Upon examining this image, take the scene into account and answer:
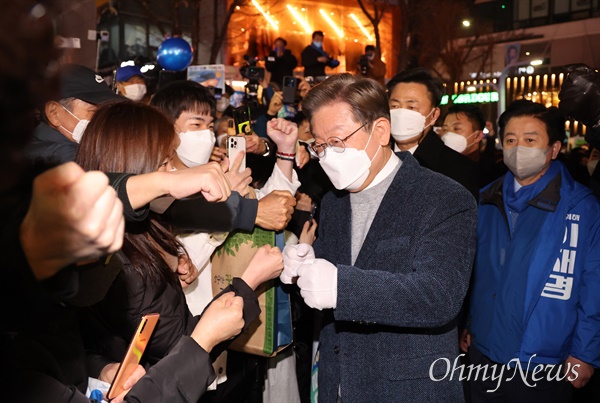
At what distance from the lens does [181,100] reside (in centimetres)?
317

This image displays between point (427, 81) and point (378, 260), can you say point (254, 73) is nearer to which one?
point (427, 81)

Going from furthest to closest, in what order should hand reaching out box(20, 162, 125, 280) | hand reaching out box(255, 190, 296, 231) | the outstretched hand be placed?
1. the outstretched hand
2. hand reaching out box(255, 190, 296, 231)
3. hand reaching out box(20, 162, 125, 280)

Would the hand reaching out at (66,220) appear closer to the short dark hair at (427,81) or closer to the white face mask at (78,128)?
the white face mask at (78,128)

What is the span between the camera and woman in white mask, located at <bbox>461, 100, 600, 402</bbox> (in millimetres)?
3051

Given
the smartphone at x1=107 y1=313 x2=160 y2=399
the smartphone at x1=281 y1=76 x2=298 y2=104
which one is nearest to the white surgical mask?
the smartphone at x1=281 y1=76 x2=298 y2=104

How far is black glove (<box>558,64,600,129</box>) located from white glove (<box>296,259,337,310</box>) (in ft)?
5.82

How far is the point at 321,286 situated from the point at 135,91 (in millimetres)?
4017

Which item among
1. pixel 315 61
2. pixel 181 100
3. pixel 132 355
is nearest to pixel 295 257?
pixel 132 355

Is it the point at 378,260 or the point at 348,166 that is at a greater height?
the point at 348,166

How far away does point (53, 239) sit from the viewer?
0.77 m

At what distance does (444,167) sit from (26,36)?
316 cm

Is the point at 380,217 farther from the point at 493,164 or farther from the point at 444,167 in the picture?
the point at 493,164

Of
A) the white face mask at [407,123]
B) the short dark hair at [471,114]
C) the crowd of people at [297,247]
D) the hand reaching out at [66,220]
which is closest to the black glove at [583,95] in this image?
the crowd of people at [297,247]

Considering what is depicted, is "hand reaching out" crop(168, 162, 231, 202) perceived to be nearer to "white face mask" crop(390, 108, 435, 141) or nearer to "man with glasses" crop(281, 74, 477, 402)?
"man with glasses" crop(281, 74, 477, 402)
